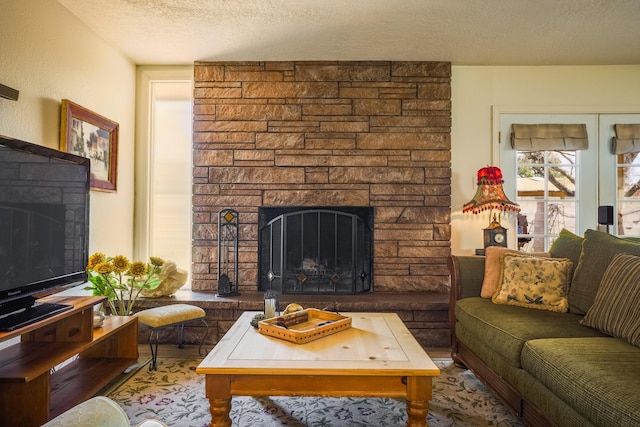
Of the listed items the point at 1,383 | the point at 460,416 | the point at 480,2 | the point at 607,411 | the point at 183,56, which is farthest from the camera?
the point at 183,56

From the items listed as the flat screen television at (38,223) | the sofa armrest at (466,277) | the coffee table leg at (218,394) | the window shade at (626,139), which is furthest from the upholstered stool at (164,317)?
the window shade at (626,139)

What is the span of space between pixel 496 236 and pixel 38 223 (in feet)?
10.1

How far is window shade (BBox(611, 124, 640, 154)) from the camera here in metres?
3.55

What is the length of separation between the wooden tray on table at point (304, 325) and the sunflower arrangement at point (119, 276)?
116cm

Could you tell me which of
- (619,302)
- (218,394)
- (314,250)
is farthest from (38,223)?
(619,302)

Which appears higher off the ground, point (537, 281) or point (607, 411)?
point (537, 281)

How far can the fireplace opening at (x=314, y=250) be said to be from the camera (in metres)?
3.46

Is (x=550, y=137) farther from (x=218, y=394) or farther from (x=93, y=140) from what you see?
(x=93, y=140)

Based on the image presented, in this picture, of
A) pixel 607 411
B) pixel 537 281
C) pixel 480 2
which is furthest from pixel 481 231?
pixel 607 411

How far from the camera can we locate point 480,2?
2596mm

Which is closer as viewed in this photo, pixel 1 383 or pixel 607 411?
pixel 607 411

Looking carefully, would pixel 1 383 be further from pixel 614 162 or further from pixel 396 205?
pixel 614 162

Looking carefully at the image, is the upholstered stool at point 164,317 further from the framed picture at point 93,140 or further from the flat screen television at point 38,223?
the framed picture at point 93,140

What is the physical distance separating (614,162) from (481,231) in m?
1.35
